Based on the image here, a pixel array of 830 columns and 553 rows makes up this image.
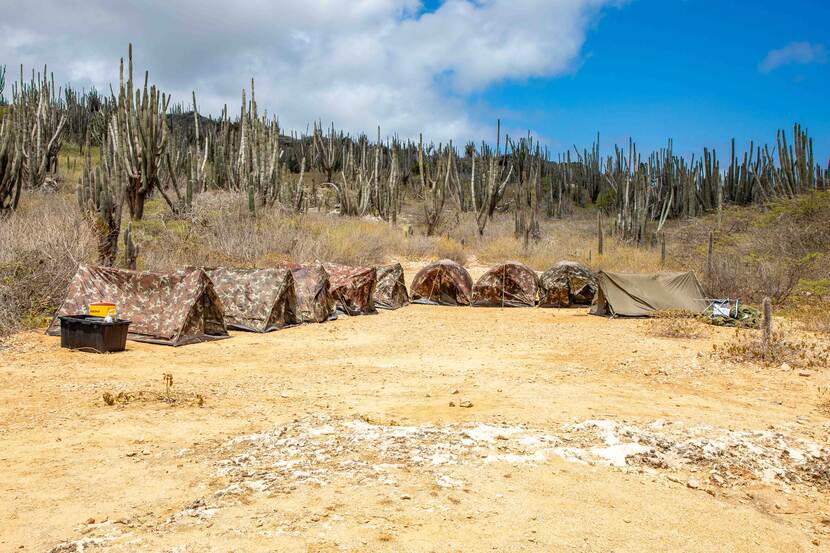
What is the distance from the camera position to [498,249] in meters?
26.1

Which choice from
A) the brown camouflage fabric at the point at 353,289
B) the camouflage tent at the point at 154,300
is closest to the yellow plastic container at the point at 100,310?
the camouflage tent at the point at 154,300

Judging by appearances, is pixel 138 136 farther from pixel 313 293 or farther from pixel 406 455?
pixel 406 455

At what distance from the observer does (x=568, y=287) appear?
60.0ft

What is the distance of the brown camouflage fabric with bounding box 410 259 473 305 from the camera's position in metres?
18.6

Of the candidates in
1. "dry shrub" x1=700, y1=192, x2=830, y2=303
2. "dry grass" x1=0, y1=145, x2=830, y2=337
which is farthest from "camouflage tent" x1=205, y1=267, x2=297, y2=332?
"dry shrub" x1=700, y1=192, x2=830, y2=303

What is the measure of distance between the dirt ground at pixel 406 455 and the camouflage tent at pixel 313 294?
4312 millimetres

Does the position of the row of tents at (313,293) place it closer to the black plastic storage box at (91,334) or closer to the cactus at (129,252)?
the black plastic storage box at (91,334)

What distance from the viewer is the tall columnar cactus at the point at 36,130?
25594mm

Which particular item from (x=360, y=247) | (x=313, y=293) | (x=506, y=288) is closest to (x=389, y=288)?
(x=313, y=293)

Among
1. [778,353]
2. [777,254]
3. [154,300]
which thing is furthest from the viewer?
[777,254]

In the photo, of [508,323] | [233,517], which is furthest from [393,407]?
[508,323]

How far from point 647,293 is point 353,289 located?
7.05 meters

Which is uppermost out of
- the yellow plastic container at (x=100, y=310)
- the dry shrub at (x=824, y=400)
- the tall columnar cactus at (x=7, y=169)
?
the tall columnar cactus at (x=7, y=169)

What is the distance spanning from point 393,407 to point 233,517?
10.4 ft
